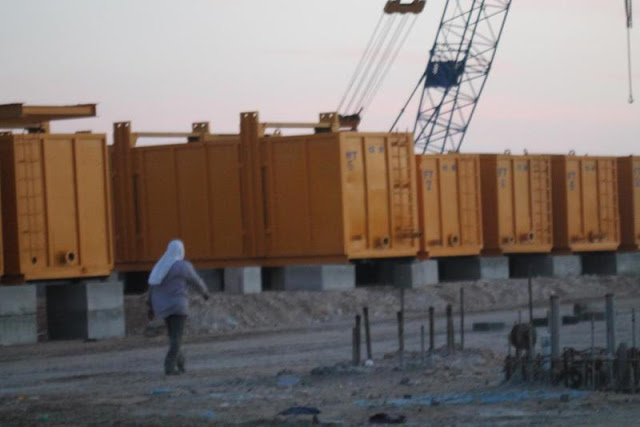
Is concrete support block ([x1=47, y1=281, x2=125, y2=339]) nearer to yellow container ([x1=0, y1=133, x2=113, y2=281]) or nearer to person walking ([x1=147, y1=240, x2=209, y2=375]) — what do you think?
yellow container ([x1=0, y1=133, x2=113, y2=281])

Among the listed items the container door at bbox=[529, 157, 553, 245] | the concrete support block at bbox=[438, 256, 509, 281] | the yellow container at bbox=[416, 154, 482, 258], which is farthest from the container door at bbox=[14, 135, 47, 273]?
the container door at bbox=[529, 157, 553, 245]

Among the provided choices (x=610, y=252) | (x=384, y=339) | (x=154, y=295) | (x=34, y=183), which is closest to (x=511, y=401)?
(x=154, y=295)

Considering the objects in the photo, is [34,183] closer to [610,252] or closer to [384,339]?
[384,339]

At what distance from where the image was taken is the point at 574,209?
36062mm

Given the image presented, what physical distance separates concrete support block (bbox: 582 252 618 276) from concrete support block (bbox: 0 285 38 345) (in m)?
17.6

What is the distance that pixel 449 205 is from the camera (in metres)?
32.5

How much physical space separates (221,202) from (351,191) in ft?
9.19

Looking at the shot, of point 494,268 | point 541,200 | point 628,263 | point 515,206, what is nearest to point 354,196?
point 494,268

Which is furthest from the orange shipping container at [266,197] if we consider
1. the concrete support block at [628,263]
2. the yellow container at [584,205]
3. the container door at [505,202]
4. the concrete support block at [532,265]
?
the concrete support block at [628,263]

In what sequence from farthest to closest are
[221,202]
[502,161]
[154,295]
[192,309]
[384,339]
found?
[502,161], [221,202], [192,309], [384,339], [154,295]

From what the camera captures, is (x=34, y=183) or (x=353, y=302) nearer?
(x=34, y=183)

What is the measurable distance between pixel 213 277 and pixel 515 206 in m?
8.10

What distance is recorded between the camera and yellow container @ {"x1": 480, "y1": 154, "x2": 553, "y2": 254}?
3438cm

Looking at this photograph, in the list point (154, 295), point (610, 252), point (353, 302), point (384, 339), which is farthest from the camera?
point (610, 252)
